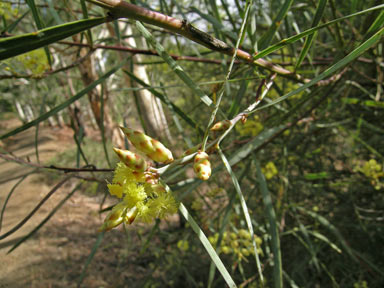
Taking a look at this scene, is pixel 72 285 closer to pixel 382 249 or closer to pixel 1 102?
pixel 1 102

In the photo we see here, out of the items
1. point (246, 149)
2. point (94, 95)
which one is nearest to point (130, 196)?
point (246, 149)

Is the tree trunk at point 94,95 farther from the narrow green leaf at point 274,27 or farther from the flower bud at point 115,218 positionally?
the flower bud at point 115,218

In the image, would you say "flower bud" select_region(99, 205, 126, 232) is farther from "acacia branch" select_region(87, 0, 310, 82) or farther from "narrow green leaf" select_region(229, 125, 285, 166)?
"narrow green leaf" select_region(229, 125, 285, 166)

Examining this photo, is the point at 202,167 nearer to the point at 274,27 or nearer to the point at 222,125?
the point at 222,125

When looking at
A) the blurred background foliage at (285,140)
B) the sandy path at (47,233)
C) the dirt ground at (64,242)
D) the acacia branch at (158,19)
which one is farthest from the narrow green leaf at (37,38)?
the dirt ground at (64,242)

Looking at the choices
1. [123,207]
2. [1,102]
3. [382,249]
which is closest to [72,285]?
[1,102]

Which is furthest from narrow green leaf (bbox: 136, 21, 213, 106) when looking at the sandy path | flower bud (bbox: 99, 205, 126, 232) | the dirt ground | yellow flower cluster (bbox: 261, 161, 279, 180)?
yellow flower cluster (bbox: 261, 161, 279, 180)
